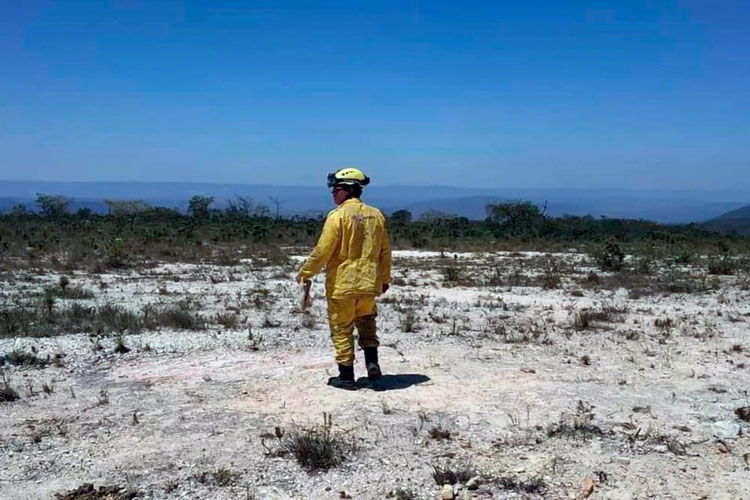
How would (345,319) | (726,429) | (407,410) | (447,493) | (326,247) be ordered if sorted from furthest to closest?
1. (345,319)
2. (326,247)
3. (407,410)
4. (726,429)
5. (447,493)

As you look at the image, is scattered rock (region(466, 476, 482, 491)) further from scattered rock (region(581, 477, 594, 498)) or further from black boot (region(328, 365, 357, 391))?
black boot (region(328, 365, 357, 391))

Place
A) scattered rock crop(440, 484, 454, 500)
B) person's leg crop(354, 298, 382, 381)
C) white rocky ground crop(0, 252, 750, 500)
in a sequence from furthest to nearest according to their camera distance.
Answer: person's leg crop(354, 298, 382, 381) < white rocky ground crop(0, 252, 750, 500) < scattered rock crop(440, 484, 454, 500)

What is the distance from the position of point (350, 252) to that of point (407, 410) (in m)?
1.44

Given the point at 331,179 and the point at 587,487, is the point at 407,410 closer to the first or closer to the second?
the point at 587,487

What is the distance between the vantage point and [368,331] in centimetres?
650

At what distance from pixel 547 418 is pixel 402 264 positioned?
13.8 m

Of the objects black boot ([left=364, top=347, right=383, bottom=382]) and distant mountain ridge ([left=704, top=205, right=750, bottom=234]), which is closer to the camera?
black boot ([left=364, top=347, right=383, bottom=382])

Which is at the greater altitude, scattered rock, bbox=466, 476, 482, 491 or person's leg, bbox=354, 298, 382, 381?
person's leg, bbox=354, 298, 382, 381

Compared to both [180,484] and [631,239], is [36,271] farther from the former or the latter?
[631,239]

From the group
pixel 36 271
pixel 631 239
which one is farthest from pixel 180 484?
pixel 631 239

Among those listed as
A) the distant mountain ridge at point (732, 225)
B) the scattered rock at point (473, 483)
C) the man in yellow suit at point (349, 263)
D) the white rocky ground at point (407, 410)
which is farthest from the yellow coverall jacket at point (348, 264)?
the distant mountain ridge at point (732, 225)

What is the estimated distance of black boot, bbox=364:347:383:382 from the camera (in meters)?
6.43

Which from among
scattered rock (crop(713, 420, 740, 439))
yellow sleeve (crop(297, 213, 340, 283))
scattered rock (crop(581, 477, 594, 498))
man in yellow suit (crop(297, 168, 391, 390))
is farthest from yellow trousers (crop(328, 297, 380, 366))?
scattered rock (crop(713, 420, 740, 439))

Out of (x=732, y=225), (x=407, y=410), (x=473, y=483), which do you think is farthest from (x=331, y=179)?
(x=732, y=225)
